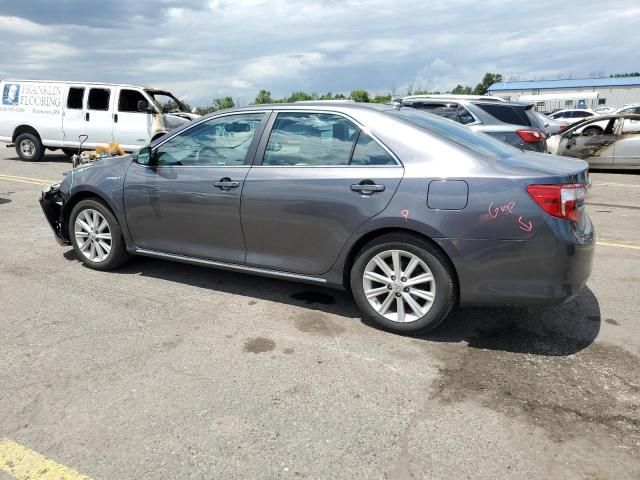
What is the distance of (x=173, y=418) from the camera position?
2805 mm

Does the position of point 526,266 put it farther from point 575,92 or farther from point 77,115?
point 575,92

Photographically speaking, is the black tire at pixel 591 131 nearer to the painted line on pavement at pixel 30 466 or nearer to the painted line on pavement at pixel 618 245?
the painted line on pavement at pixel 618 245

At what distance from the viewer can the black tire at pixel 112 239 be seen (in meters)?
4.94

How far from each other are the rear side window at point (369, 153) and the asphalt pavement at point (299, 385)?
1227mm

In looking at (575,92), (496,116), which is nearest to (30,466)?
(496,116)

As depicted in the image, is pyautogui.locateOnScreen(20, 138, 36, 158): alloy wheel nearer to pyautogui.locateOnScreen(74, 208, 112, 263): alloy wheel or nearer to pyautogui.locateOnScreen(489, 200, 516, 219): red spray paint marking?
pyautogui.locateOnScreen(74, 208, 112, 263): alloy wheel

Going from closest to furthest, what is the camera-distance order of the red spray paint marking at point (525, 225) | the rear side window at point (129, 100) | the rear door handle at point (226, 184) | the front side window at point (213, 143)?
1. the red spray paint marking at point (525, 225)
2. the rear door handle at point (226, 184)
3. the front side window at point (213, 143)
4. the rear side window at point (129, 100)

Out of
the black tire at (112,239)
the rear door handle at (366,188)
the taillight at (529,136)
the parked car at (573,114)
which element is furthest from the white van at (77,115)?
the parked car at (573,114)

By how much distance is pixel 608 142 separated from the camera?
12430 millimetres

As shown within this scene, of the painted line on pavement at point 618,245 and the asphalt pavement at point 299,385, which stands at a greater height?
the painted line on pavement at point 618,245

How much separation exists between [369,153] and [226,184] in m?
1.21

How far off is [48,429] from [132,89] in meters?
12.5

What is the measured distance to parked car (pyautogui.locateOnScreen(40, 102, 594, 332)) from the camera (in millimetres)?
3354

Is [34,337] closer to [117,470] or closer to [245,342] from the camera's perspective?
[245,342]
